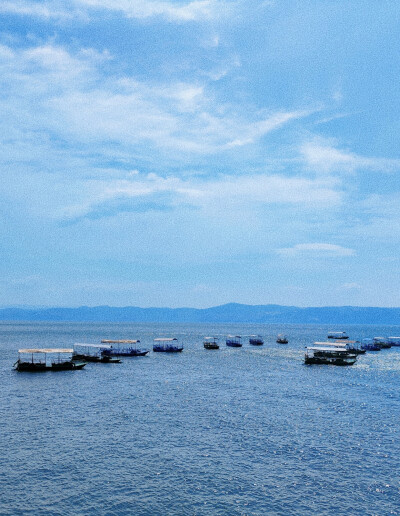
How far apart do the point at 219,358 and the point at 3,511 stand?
340 feet

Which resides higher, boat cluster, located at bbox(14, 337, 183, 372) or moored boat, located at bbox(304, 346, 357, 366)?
boat cluster, located at bbox(14, 337, 183, 372)

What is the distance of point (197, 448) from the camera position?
45.5 meters

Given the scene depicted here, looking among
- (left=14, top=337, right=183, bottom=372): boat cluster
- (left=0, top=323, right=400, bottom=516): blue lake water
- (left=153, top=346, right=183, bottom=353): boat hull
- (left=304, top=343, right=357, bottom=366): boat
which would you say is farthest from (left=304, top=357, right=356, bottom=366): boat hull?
(left=14, top=337, right=183, bottom=372): boat cluster

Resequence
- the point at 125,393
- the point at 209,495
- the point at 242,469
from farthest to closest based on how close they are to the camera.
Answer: the point at 125,393 → the point at 242,469 → the point at 209,495

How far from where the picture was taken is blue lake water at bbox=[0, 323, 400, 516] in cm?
3419

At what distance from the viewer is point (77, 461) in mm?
41031

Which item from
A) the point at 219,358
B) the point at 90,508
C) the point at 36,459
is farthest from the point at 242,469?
the point at 219,358

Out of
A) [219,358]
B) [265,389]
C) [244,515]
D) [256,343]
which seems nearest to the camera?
[244,515]

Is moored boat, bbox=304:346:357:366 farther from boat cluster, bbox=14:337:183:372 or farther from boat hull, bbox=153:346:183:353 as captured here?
boat cluster, bbox=14:337:183:372

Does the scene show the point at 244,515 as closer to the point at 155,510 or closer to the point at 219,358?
the point at 155,510

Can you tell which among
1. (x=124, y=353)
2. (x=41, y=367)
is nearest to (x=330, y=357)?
(x=124, y=353)

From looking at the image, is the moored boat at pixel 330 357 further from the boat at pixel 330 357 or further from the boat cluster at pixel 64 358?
the boat cluster at pixel 64 358

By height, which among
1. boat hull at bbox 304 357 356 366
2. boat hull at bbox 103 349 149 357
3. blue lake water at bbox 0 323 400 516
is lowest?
boat hull at bbox 304 357 356 366

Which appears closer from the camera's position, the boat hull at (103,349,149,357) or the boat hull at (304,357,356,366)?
the boat hull at (304,357,356,366)
